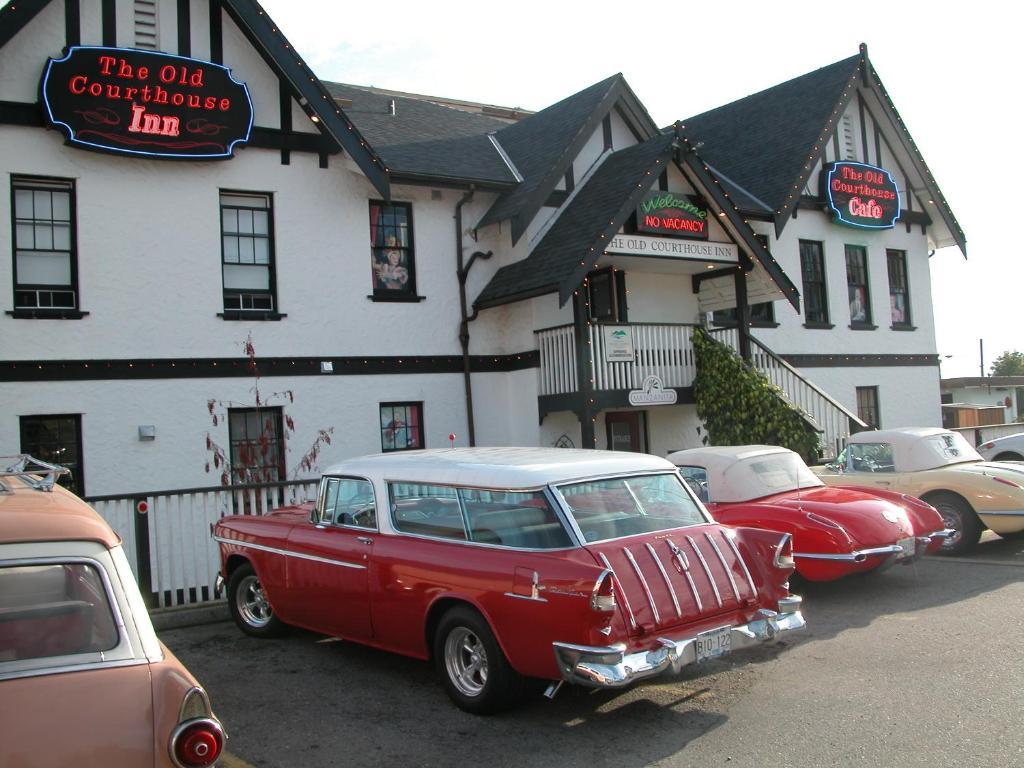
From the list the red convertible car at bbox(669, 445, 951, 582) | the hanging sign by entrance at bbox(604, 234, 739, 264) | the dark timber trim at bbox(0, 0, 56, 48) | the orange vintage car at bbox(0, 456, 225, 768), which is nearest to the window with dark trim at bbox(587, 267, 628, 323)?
the hanging sign by entrance at bbox(604, 234, 739, 264)

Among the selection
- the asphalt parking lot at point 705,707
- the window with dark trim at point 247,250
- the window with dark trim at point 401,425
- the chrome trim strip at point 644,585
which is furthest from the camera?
the window with dark trim at point 401,425

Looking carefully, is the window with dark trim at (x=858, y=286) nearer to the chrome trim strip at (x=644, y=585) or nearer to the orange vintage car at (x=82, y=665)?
the chrome trim strip at (x=644, y=585)

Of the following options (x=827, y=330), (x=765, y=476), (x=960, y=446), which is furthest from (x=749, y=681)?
(x=827, y=330)

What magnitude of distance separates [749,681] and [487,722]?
195 cm

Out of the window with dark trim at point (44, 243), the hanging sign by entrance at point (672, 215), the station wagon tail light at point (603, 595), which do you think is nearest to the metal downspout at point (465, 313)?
the hanging sign by entrance at point (672, 215)

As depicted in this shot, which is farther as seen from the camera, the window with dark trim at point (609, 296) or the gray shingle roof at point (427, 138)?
the window with dark trim at point (609, 296)

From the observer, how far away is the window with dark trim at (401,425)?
15.8 metres

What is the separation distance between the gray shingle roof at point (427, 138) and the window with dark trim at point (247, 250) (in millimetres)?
2202

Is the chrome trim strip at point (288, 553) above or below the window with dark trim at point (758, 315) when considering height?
below

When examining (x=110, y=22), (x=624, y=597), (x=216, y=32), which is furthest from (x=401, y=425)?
(x=624, y=597)

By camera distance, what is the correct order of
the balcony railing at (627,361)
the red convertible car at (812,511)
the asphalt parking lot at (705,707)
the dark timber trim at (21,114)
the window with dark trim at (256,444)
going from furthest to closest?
the balcony railing at (627,361) < the window with dark trim at (256,444) < the dark timber trim at (21,114) < the red convertible car at (812,511) < the asphalt parking lot at (705,707)

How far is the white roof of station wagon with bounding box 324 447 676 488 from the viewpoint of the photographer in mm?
6602

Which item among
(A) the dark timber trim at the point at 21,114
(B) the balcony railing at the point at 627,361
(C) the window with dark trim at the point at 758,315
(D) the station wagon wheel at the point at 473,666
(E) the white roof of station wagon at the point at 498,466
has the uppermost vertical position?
(A) the dark timber trim at the point at 21,114

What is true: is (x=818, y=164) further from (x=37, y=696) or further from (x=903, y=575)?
(x=37, y=696)
